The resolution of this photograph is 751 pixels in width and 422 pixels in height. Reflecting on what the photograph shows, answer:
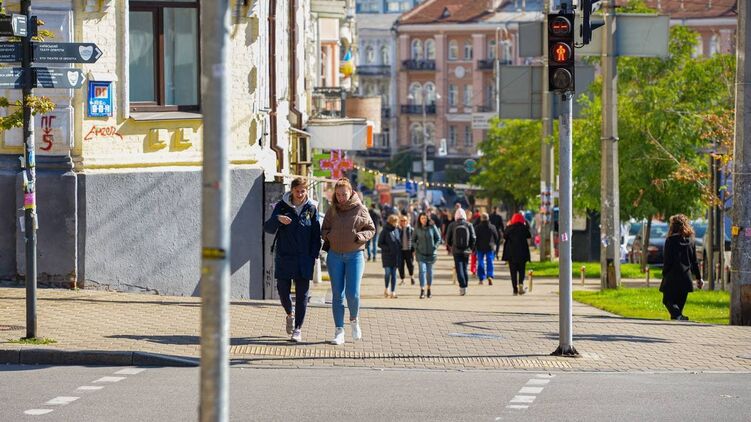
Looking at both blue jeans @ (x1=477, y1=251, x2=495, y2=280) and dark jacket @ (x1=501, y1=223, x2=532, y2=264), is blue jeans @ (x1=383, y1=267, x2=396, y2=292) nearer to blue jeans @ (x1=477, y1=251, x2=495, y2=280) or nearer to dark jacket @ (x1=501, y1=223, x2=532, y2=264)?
dark jacket @ (x1=501, y1=223, x2=532, y2=264)

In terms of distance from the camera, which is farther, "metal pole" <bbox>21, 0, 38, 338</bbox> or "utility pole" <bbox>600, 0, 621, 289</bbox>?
"utility pole" <bbox>600, 0, 621, 289</bbox>

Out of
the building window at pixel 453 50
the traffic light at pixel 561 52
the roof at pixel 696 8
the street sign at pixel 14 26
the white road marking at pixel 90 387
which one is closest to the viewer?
the white road marking at pixel 90 387

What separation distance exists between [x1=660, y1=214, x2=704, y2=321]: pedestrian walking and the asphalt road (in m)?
7.33

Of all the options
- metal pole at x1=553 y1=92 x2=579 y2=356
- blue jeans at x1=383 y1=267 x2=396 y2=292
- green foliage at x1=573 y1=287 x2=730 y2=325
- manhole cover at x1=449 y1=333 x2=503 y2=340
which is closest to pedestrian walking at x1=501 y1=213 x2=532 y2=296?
green foliage at x1=573 y1=287 x2=730 y2=325

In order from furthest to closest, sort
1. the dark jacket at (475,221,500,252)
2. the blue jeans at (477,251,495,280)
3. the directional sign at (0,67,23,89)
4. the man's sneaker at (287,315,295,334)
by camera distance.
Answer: the blue jeans at (477,251,495,280) < the dark jacket at (475,221,500,252) < the man's sneaker at (287,315,295,334) < the directional sign at (0,67,23,89)

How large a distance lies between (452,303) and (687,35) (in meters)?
21.8

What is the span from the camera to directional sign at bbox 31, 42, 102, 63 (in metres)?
14.2

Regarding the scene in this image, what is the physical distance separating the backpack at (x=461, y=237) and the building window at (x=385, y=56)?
96985mm

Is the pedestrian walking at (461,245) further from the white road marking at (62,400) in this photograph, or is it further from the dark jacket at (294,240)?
the white road marking at (62,400)

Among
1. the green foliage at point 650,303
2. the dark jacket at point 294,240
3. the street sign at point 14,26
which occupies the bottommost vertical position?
the green foliage at point 650,303

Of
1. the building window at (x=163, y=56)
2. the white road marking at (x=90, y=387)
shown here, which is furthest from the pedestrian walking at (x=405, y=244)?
the white road marking at (x=90, y=387)

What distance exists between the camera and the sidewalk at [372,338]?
13961mm

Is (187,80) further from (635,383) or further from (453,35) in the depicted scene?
(453,35)

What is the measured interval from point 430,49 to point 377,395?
4388 inches
